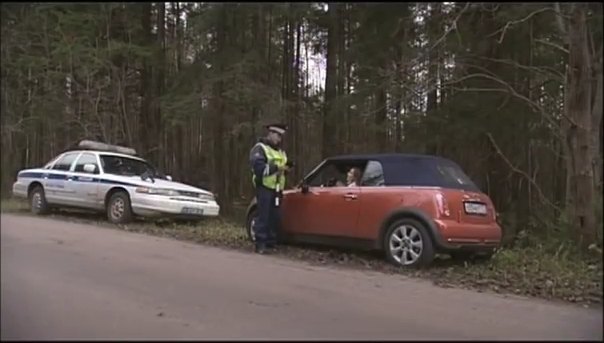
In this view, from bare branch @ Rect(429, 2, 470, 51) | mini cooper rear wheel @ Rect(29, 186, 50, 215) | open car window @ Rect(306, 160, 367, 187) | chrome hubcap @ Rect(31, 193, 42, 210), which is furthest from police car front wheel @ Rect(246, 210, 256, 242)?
chrome hubcap @ Rect(31, 193, 42, 210)

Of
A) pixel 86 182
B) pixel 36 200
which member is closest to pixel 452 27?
pixel 36 200

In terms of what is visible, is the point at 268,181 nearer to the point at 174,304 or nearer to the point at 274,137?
the point at 274,137

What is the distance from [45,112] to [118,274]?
2.07m

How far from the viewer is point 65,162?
6.94 m

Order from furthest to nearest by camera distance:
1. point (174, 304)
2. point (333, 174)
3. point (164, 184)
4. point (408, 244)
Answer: point (164, 184)
point (333, 174)
point (408, 244)
point (174, 304)

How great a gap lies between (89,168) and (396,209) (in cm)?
353

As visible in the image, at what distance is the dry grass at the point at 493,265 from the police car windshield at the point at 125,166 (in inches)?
28.6

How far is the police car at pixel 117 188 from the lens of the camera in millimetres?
6883

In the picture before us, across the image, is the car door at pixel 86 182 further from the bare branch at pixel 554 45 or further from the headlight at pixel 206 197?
the bare branch at pixel 554 45

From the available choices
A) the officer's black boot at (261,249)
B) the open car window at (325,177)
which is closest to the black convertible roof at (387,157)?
the open car window at (325,177)

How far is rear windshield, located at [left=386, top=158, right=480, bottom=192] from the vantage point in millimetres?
7938

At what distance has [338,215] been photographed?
27.7ft

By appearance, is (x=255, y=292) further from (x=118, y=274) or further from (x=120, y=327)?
(x=120, y=327)

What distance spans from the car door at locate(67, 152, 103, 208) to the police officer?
1.79m
